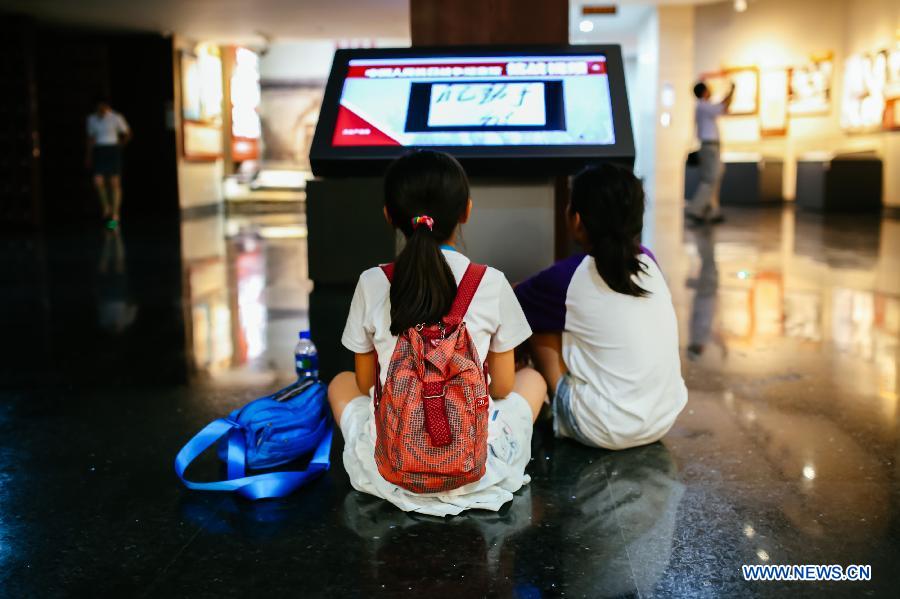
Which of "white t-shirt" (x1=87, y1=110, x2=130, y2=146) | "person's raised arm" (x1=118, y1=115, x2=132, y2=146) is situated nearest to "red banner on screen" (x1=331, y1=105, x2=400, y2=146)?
"white t-shirt" (x1=87, y1=110, x2=130, y2=146)

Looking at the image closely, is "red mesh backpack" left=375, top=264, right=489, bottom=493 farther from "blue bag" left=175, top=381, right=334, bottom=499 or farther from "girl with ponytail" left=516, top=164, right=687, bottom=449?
"girl with ponytail" left=516, top=164, right=687, bottom=449

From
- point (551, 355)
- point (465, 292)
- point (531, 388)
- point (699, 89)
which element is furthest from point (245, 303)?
point (699, 89)

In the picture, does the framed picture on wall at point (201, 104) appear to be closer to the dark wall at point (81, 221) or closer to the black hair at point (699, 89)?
the dark wall at point (81, 221)

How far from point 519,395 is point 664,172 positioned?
14.5 meters

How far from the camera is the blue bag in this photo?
7.04ft

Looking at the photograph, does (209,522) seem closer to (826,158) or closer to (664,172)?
(826,158)

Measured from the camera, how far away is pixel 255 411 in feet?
7.66

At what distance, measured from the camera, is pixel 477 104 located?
→ 10.5ft

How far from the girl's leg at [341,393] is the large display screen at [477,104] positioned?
1.04 meters

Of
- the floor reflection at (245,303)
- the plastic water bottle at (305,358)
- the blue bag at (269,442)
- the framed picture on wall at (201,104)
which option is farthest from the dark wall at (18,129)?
the blue bag at (269,442)

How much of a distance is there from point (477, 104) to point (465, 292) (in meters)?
1.39

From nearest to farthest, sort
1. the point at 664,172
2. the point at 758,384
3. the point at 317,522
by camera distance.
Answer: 1. the point at 317,522
2. the point at 758,384
3. the point at 664,172

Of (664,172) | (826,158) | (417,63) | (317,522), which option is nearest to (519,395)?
(317,522)

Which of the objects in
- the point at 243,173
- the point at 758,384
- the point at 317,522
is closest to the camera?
the point at 317,522
